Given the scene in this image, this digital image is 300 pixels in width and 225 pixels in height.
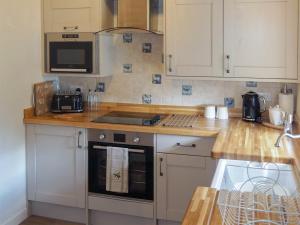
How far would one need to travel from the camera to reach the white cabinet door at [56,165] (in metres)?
3.16

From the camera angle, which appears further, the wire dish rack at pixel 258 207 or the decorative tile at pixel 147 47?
the decorative tile at pixel 147 47

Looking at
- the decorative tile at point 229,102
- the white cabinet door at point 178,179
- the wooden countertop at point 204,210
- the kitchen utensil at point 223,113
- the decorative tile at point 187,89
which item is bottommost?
the white cabinet door at point 178,179

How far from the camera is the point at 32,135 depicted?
3.27 metres

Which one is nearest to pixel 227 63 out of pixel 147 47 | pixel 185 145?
pixel 185 145

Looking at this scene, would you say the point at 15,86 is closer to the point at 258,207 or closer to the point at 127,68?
the point at 127,68

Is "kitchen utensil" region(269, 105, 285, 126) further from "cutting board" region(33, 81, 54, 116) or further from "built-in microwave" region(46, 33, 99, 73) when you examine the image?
"cutting board" region(33, 81, 54, 116)

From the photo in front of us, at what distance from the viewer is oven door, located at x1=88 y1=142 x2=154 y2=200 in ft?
9.84

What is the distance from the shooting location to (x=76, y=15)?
3.29 m

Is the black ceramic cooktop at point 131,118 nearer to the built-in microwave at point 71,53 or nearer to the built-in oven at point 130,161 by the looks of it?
the built-in oven at point 130,161

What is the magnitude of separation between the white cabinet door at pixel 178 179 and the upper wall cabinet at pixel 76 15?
126cm

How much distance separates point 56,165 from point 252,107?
1.70 m

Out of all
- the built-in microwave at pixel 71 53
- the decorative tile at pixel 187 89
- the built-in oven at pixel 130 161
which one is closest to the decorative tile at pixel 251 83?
the decorative tile at pixel 187 89

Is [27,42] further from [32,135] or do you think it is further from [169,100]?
[169,100]

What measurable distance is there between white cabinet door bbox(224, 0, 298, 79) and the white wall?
5.38ft
